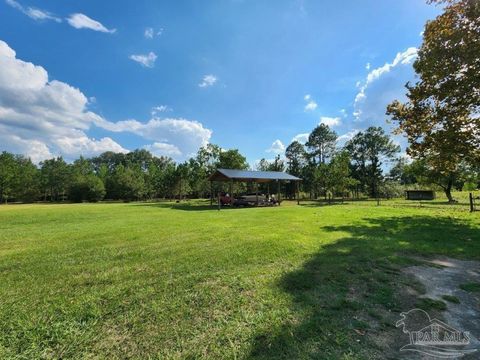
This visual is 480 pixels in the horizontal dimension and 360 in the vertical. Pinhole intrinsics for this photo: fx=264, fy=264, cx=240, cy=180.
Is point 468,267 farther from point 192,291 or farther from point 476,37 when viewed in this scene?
point 476,37

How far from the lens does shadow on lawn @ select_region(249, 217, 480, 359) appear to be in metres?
2.59

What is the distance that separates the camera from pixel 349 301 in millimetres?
3607

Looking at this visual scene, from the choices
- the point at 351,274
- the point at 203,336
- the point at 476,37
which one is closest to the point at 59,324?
the point at 203,336

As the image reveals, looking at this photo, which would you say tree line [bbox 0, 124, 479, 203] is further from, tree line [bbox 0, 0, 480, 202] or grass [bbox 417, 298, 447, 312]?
grass [bbox 417, 298, 447, 312]

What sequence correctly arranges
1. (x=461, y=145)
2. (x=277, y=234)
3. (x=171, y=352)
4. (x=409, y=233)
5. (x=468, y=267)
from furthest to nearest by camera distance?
(x=461, y=145), (x=409, y=233), (x=277, y=234), (x=468, y=267), (x=171, y=352)

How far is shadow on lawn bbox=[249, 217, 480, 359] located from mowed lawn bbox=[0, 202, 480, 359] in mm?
16

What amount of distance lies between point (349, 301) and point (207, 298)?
195 centimetres

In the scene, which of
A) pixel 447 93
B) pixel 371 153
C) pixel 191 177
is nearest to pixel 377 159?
pixel 371 153

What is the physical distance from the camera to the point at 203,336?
2.79 m

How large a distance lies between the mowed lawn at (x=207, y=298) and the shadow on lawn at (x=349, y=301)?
0.6 inches

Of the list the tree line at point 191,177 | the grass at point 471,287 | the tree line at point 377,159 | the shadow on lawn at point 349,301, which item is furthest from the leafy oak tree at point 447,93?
the tree line at point 191,177

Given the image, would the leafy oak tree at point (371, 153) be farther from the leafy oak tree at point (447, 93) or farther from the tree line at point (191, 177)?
the leafy oak tree at point (447, 93)

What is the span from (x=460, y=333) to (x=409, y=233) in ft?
22.3

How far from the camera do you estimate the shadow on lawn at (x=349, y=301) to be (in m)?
2.59
